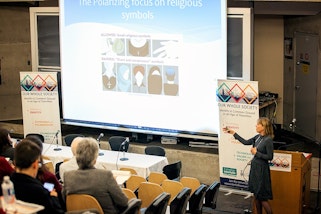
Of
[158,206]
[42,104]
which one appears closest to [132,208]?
[158,206]

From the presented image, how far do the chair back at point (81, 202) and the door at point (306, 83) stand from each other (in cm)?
719

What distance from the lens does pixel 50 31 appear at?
37.1 feet

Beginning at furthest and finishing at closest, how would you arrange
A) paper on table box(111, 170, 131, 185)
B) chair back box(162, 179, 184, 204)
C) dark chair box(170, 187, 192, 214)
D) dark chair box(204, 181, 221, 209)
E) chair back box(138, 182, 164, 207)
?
dark chair box(204, 181, 221, 209)
chair back box(162, 179, 184, 204)
chair back box(138, 182, 164, 207)
dark chair box(170, 187, 192, 214)
paper on table box(111, 170, 131, 185)

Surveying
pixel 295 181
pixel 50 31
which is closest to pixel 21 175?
Result: pixel 295 181

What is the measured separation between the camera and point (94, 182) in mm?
4797

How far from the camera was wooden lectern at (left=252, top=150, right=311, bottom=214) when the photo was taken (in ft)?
24.5

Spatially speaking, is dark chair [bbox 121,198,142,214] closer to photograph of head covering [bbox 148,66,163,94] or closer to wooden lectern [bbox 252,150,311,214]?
wooden lectern [bbox 252,150,311,214]

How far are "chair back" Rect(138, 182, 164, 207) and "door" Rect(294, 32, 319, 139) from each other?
5565mm

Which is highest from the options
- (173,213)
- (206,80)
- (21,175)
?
(206,80)

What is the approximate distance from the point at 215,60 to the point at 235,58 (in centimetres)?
32

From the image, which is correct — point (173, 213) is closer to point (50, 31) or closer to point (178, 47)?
point (178, 47)

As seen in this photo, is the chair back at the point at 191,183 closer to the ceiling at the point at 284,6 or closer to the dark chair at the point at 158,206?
the dark chair at the point at 158,206

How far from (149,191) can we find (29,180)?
2419 millimetres

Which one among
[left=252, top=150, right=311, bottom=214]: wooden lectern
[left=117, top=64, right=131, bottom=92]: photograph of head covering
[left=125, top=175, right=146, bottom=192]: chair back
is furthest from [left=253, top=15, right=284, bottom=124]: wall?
[left=125, top=175, right=146, bottom=192]: chair back
